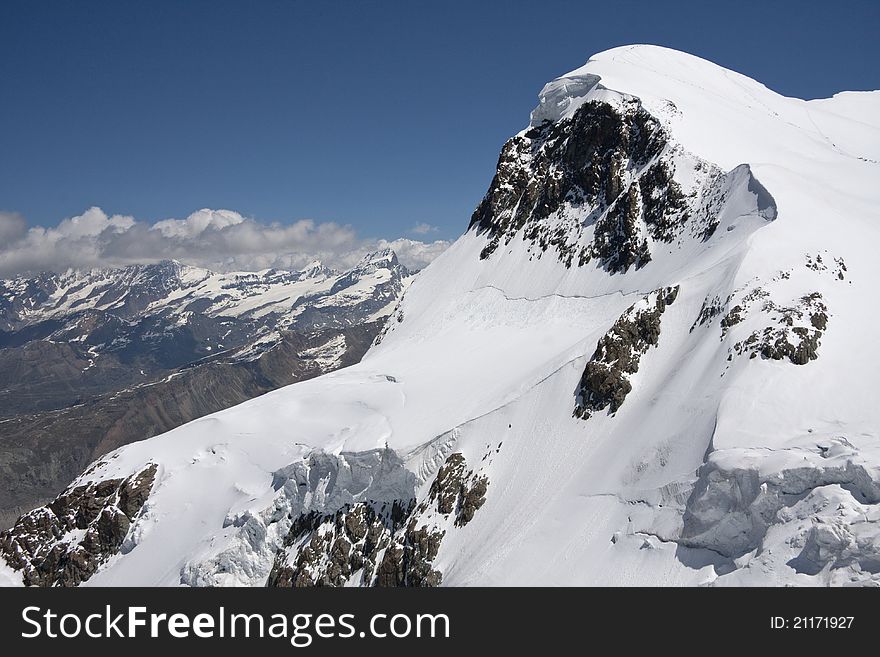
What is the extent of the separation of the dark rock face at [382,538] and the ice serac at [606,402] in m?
0.23

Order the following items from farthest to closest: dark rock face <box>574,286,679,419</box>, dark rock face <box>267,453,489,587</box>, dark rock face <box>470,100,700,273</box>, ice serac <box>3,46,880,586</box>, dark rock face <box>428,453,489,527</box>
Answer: dark rock face <box>470,100,700,273</box>, dark rock face <box>428,453,489,527</box>, dark rock face <box>267,453,489,587</box>, dark rock face <box>574,286,679,419</box>, ice serac <box>3,46,880,586</box>

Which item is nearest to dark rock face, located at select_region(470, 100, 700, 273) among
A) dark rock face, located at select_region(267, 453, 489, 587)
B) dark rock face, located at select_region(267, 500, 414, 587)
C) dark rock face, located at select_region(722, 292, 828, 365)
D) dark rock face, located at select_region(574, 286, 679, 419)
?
dark rock face, located at select_region(574, 286, 679, 419)

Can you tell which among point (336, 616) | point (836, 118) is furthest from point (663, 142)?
point (336, 616)

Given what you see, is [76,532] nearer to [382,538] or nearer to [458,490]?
[382,538]

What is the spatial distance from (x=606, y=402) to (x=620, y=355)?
3880 mm

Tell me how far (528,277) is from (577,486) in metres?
41.8

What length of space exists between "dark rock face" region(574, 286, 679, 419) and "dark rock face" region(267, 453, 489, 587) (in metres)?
10.4

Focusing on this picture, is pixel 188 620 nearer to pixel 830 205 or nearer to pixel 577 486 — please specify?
pixel 577 486

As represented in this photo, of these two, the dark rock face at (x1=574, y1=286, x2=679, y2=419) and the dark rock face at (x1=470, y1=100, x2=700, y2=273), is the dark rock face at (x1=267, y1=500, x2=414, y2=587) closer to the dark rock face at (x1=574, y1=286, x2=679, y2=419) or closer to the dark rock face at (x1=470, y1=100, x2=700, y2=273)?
the dark rock face at (x1=574, y1=286, x2=679, y2=419)

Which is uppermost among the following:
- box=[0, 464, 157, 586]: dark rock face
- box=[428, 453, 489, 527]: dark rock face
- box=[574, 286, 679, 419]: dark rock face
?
box=[574, 286, 679, 419]: dark rock face

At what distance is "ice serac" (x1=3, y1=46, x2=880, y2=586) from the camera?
24.8 meters

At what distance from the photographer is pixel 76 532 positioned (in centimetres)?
5591

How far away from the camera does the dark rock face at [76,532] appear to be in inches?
2110

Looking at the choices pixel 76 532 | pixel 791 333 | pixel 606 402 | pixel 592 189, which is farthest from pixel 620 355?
pixel 76 532
